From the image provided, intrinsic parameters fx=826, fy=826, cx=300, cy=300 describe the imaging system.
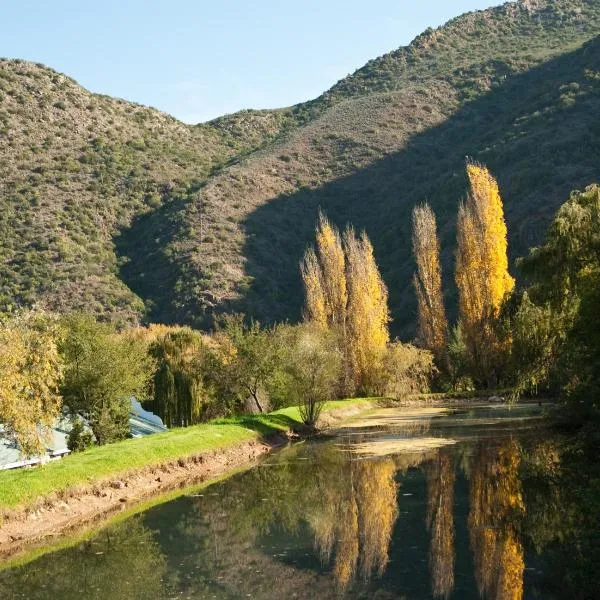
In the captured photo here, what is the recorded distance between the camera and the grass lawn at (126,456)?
24.0 meters

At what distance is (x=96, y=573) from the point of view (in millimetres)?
18141

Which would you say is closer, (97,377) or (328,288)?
(97,377)

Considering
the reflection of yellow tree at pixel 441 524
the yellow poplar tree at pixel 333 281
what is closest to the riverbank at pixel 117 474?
the reflection of yellow tree at pixel 441 524

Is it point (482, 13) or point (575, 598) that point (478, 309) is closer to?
point (575, 598)

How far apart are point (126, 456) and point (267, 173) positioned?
96.7 m

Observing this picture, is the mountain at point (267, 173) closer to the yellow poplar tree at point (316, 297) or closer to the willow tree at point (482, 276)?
the willow tree at point (482, 276)

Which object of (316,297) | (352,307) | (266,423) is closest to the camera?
(266,423)

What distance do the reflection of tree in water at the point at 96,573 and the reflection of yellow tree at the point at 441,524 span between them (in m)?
5.36

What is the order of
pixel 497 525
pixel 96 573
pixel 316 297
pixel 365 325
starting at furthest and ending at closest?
pixel 316 297 < pixel 365 325 < pixel 497 525 < pixel 96 573

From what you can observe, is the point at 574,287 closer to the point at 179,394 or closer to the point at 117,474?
the point at 117,474

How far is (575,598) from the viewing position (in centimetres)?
1312

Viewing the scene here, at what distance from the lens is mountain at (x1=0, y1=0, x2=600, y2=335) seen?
9356cm

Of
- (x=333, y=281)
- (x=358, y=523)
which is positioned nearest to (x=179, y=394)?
(x=333, y=281)

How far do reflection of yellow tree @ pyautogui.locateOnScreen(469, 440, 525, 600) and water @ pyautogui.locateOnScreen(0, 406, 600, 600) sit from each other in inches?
1.6
